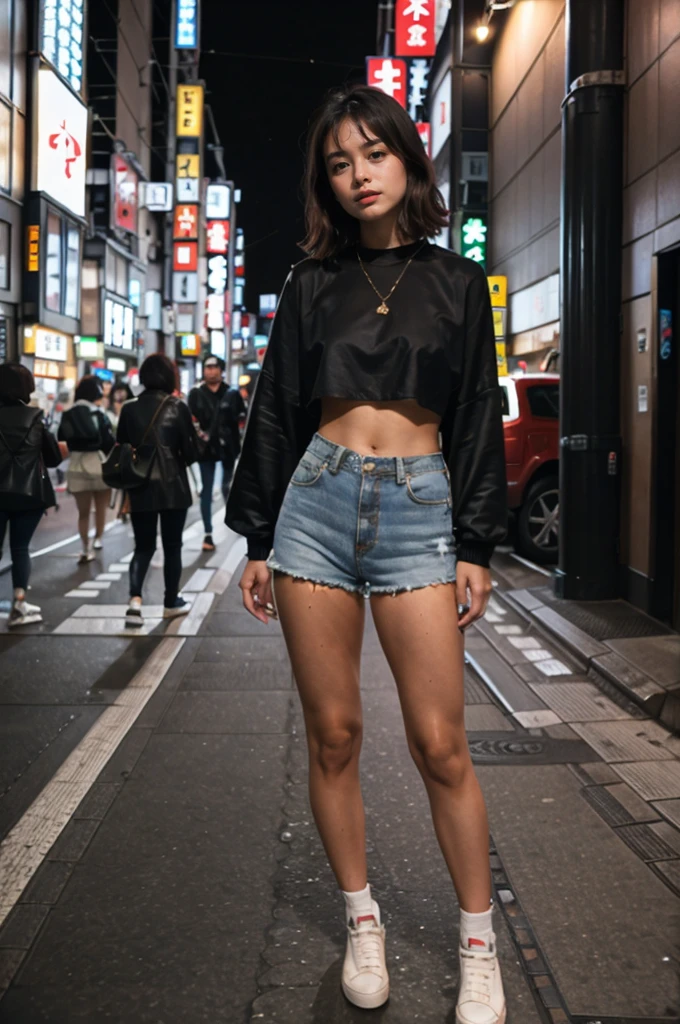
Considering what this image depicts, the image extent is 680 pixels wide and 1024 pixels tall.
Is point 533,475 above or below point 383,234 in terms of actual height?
below

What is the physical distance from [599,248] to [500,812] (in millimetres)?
5550

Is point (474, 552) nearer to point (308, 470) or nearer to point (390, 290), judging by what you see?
point (308, 470)

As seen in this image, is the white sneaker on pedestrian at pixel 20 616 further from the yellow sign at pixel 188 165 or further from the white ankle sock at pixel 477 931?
the yellow sign at pixel 188 165

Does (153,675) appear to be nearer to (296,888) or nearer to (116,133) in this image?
(296,888)

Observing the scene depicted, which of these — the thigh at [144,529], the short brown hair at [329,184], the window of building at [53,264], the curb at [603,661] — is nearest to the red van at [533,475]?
the curb at [603,661]

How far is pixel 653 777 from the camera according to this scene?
4.45m

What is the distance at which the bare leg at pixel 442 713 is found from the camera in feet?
8.12

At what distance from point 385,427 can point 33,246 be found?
2072 centimetres

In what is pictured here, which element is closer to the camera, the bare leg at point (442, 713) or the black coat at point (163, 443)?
the bare leg at point (442, 713)

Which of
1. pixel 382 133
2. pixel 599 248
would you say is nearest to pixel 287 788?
pixel 382 133

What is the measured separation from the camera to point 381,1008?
257 centimetres

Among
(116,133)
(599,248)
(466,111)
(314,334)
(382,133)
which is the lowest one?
(314,334)

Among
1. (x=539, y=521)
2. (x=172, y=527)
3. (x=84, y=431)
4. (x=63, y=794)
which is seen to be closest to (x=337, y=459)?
(x=63, y=794)

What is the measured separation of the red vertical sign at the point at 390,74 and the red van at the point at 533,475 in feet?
58.3
